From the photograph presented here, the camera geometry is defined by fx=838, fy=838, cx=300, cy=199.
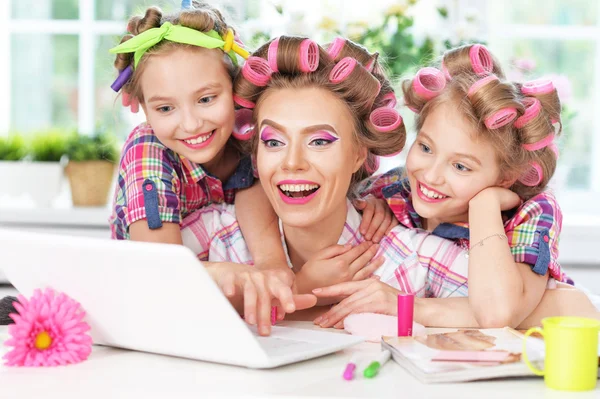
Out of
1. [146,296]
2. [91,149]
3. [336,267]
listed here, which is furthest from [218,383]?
[91,149]

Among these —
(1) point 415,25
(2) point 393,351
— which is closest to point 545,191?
(2) point 393,351

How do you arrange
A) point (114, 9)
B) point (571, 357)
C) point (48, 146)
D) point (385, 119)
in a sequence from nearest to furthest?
1. point (571, 357)
2. point (385, 119)
3. point (48, 146)
4. point (114, 9)

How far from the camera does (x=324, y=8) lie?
3639mm

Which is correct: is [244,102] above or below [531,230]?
above

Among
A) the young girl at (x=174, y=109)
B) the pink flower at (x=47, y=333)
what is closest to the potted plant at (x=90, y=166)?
the young girl at (x=174, y=109)

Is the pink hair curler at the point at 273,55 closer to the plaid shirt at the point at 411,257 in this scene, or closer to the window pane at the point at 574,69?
the plaid shirt at the point at 411,257

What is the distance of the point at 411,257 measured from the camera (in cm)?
170

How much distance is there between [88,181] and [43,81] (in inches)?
31.0

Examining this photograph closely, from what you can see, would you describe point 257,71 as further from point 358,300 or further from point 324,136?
point 358,300

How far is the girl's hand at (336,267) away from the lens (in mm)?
1646

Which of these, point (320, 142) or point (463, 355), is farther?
point (320, 142)

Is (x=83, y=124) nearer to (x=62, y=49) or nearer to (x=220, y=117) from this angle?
(x=62, y=49)

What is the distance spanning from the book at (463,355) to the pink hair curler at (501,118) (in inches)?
Answer: 17.6

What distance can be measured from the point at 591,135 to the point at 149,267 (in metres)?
3.06
